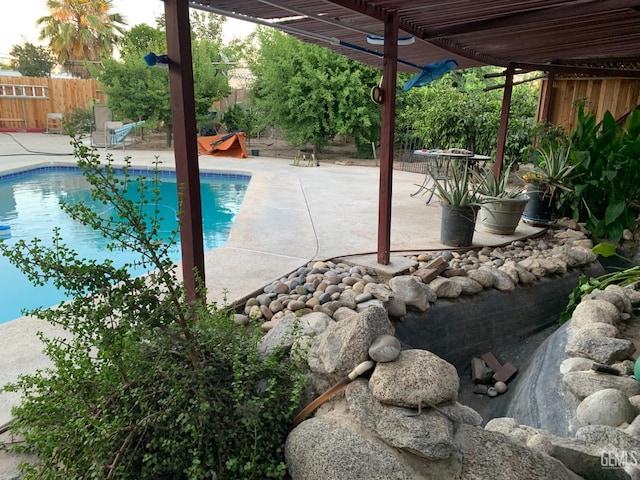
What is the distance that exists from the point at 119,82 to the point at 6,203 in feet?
17.1

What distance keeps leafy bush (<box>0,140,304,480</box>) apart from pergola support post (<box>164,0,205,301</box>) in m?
0.43

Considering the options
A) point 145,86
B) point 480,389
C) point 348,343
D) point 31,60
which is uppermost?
point 31,60

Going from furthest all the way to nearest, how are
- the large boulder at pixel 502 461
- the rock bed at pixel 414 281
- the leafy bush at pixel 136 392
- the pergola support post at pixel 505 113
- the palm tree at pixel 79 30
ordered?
the palm tree at pixel 79 30 → the pergola support post at pixel 505 113 → the rock bed at pixel 414 281 → the leafy bush at pixel 136 392 → the large boulder at pixel 502 461

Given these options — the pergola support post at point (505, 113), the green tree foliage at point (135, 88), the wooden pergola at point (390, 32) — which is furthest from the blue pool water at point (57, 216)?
the pergola support post at point (505, 113)

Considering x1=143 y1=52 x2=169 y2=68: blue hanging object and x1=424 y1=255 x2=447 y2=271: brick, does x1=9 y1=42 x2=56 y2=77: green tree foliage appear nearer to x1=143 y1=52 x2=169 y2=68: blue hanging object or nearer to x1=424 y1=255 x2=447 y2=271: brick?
x1=143 y1=52 x2=169 y2=68: blue hanging object

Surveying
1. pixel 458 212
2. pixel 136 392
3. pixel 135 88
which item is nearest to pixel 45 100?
pixel 135 88

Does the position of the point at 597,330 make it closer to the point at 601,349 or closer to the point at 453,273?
the point at 601,349

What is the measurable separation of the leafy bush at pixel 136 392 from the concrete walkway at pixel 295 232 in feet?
1.24

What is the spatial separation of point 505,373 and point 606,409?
1.26m

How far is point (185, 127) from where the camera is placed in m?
2.00

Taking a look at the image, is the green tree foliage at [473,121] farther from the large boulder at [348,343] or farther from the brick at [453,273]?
the large boulder at [348,343]

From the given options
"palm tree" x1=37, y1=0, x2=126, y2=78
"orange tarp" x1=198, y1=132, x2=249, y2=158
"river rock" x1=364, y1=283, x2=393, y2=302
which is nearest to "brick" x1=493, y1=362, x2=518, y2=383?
"river rock" x1=364, y1=283, x2=393, y2=302

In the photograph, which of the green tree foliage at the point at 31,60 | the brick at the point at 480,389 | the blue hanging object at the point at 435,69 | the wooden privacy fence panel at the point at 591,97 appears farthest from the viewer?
the green tree foliage at the point at 31,60

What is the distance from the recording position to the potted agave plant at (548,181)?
445cm
